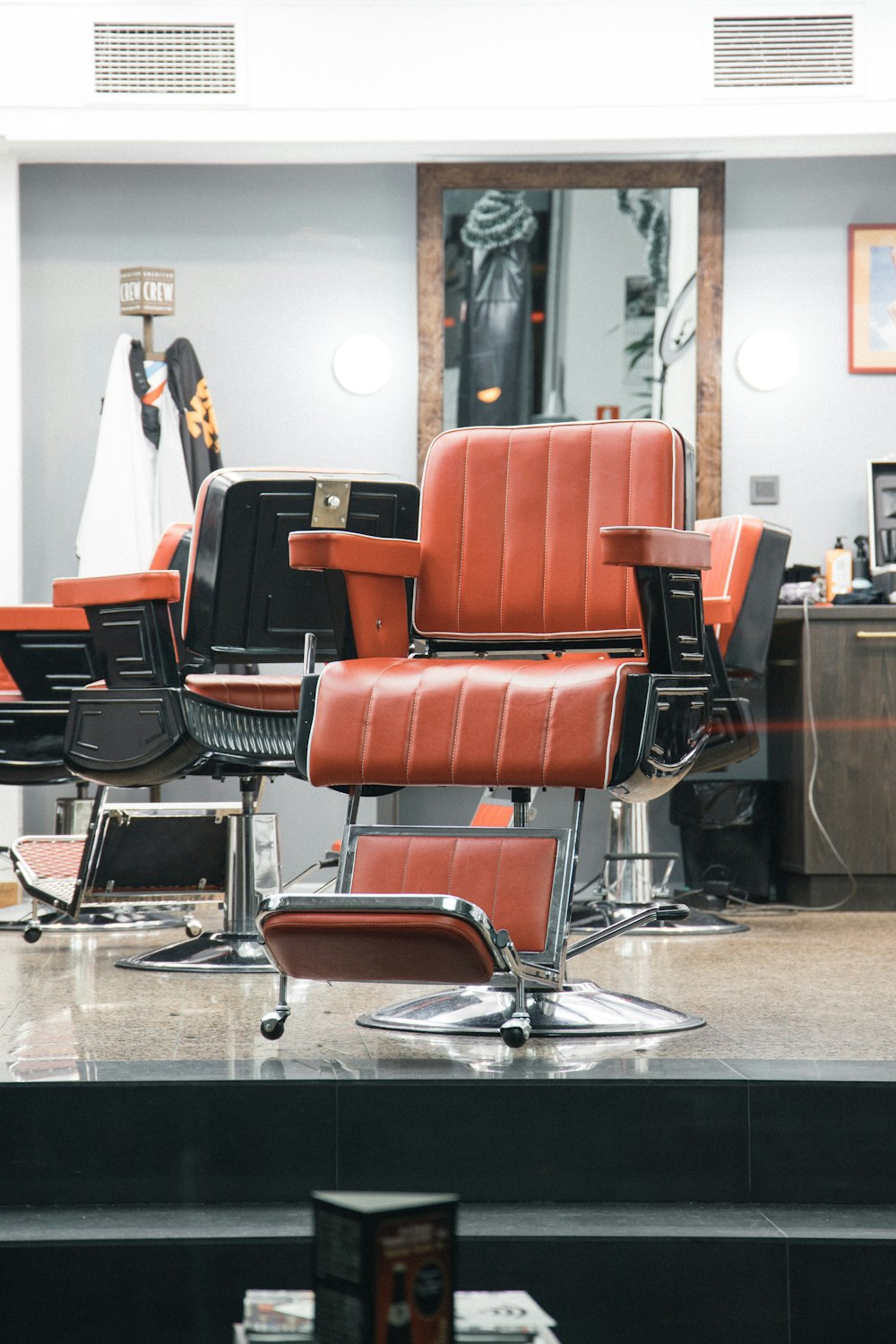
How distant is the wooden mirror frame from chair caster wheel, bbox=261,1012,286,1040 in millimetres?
3351

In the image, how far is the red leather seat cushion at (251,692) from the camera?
9.58 feet

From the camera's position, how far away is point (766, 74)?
4.91 meters

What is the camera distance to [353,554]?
232cm

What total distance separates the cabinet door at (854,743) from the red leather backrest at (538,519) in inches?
83.4

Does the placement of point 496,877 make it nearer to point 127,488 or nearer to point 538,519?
point 538,519

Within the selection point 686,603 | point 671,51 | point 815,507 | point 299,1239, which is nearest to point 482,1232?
point 299,1239

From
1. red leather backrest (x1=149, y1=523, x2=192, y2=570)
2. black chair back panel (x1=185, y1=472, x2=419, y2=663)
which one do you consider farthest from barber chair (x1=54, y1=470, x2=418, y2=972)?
red leather backrest (x1=149, y1=523, x2=192, y2=570)

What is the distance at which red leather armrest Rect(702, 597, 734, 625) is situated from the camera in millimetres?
3600

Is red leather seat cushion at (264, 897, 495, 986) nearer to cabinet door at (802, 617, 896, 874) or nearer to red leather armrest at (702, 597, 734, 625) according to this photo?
red leather armrest at (702, 597, 734, 625)

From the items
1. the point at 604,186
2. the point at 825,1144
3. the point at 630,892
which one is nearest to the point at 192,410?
the point at 604,186

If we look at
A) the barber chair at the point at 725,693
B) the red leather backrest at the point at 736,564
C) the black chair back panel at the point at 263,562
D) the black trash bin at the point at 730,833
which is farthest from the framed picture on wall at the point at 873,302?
the black chair back panel at the point at 263,562

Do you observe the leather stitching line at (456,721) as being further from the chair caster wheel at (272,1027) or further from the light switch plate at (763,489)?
the light switch plate at (763,489)

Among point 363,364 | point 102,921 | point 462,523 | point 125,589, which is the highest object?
point 363,364

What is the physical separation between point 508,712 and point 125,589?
1.06m
